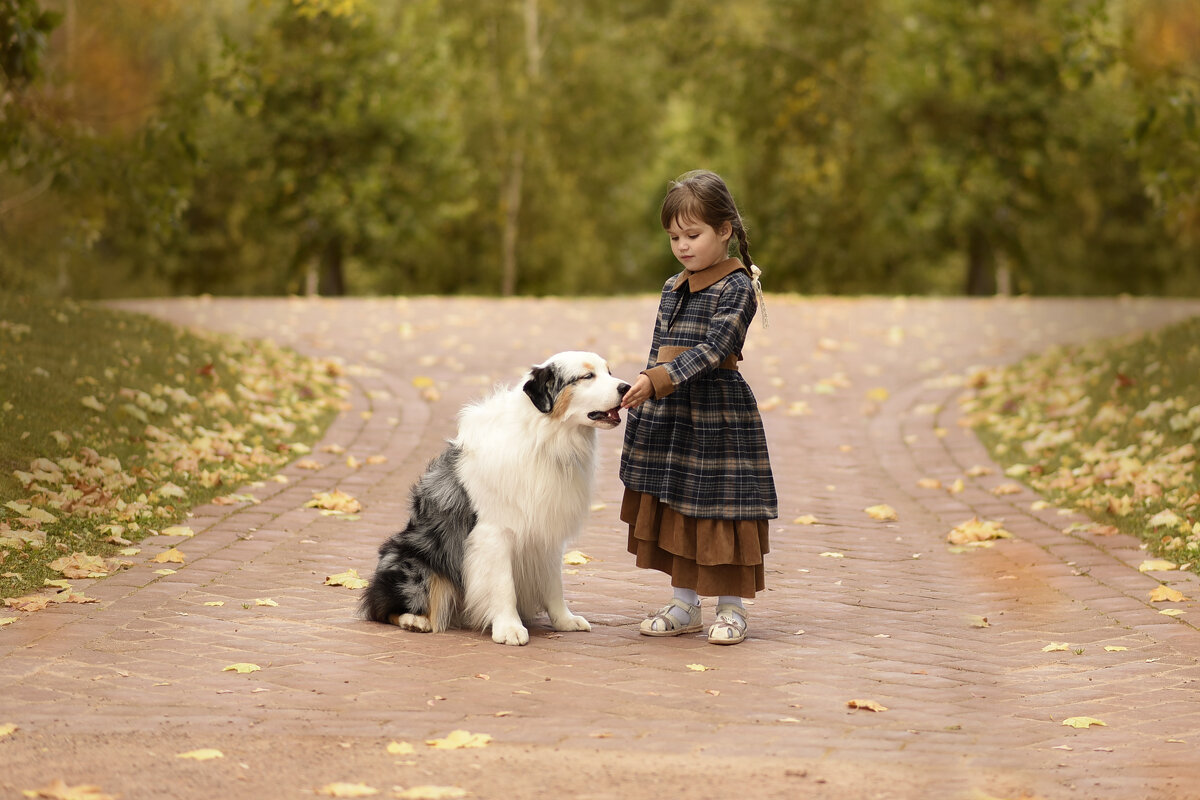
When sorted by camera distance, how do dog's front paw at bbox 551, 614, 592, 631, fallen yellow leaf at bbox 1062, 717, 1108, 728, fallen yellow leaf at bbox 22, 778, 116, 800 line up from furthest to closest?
1. dog's front paw at bbox 551, 614, 592, 631
2. fallen yellow leaf at bbox 1062, 717, 1108, 728
3. fallen yellow leaf at bbox 22, 778, 116, 800

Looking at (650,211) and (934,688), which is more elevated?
(650,211)

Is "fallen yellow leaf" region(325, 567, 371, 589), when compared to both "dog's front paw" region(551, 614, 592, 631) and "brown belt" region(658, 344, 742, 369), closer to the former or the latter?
"dog's front paw" region(551, 614, 592, 631)

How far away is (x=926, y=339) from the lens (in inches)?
677

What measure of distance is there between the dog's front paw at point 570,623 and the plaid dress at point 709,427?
2.13ft

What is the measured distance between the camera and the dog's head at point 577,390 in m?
5.36

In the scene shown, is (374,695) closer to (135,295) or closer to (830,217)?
(135,295)

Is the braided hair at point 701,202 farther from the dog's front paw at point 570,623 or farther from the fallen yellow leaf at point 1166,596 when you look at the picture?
the fallen yellow leaf at point 1166,596

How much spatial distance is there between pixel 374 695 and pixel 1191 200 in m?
11.0

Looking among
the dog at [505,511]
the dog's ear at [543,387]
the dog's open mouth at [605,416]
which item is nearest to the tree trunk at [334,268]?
the dog at [505,511]

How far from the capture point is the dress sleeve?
18.1 feet

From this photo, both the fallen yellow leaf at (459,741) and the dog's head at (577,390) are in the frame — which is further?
the dog's head at (577,390)

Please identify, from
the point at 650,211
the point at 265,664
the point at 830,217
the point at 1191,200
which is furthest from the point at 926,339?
the point at 650,211

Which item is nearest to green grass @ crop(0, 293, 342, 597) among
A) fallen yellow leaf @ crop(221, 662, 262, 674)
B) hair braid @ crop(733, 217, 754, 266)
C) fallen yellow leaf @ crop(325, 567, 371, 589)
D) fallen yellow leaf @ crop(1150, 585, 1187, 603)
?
fallen yellow leaf @ crop(325, 567, 371, 589)

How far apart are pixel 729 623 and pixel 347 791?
234 cm
